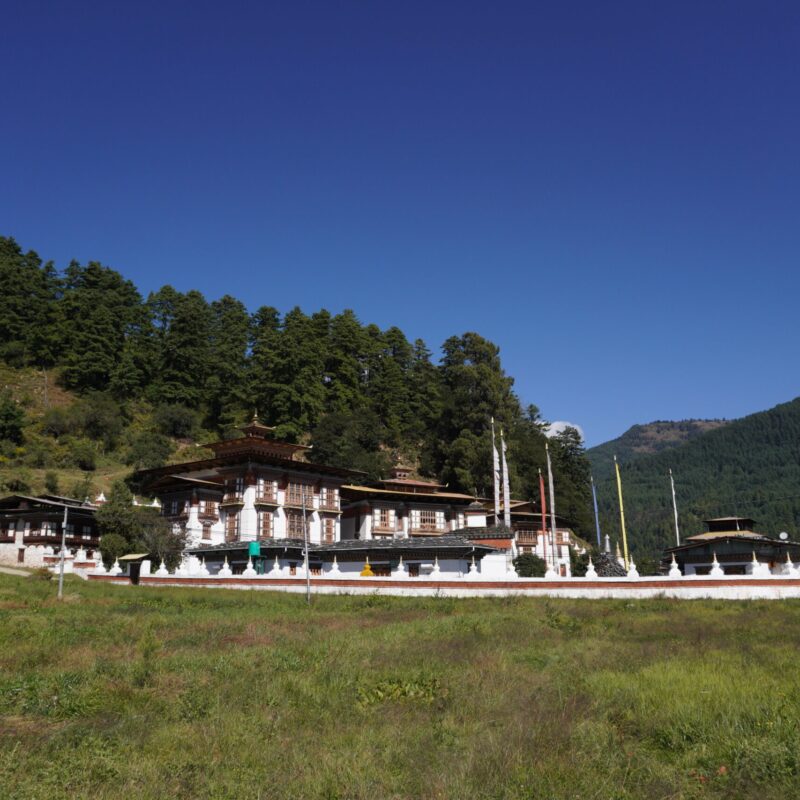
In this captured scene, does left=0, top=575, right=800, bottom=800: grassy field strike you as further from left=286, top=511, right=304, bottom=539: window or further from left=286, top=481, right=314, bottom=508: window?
left=286, top=481, right=314, bottom=508: window

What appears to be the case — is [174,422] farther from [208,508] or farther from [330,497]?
[330,497]

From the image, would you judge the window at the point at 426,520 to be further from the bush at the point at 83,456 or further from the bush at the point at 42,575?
the bush at the point at 83,456

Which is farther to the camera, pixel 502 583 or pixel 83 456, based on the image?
pixel 83 456

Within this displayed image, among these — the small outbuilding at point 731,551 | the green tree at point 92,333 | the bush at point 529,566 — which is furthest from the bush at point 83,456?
the small outbuilding at point 731,551

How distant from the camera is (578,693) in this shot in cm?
1666

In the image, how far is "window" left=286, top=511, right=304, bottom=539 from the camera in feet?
206

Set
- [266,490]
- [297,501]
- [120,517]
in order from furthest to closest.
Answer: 1. [297,501]
2. [266,490]
3. [120,517]

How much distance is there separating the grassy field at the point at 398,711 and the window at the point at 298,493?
117ft

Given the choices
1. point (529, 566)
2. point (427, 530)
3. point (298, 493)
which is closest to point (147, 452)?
point (298, 493)

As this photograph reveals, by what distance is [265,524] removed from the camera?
6200cm

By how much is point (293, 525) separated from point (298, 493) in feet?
8.75

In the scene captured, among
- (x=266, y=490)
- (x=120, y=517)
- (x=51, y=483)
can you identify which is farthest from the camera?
(x=51, y=483)

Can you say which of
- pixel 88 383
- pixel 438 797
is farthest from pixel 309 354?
pixel 438 797

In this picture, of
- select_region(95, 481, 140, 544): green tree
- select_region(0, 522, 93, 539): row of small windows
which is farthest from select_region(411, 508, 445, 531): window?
select_region(0, 522, 93, 539): row of small windows
